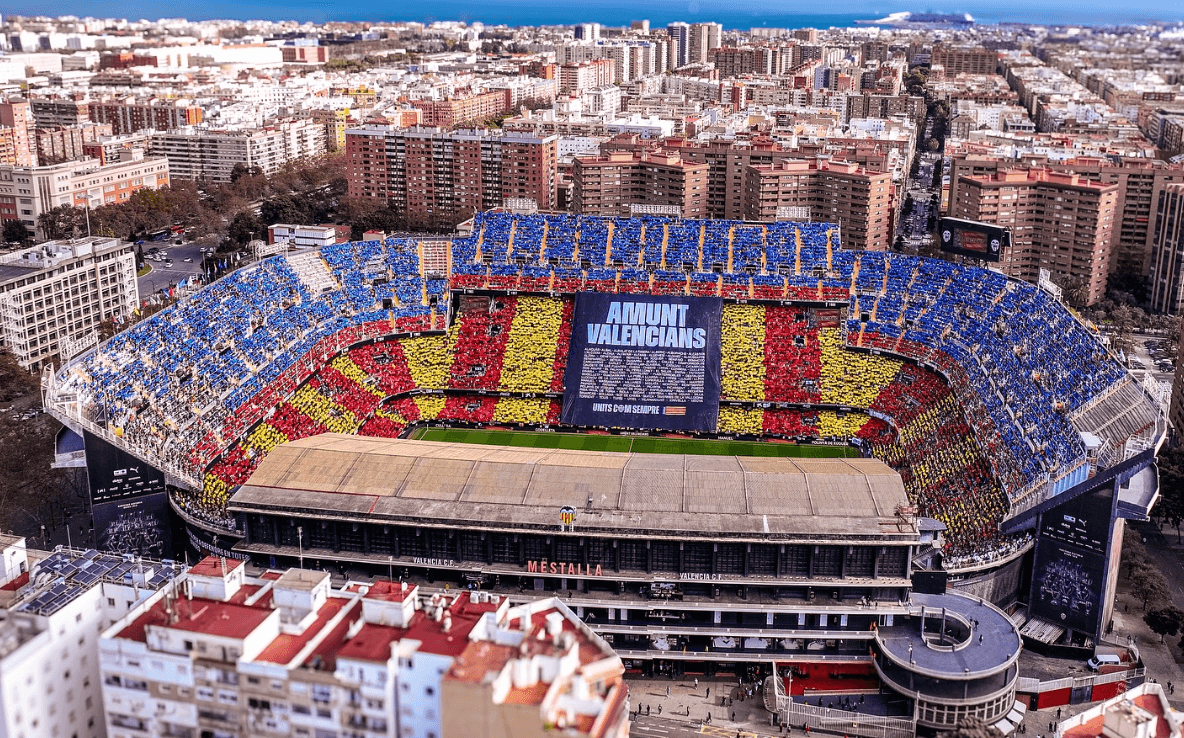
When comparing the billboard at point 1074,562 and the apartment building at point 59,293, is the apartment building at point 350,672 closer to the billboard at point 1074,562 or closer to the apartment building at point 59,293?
the billboard at point 1074,562

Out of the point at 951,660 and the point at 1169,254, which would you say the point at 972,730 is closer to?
the point at 951,660

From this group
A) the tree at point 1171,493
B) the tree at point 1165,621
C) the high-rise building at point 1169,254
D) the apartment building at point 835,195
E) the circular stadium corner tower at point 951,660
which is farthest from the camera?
the apartment building at point 835,195

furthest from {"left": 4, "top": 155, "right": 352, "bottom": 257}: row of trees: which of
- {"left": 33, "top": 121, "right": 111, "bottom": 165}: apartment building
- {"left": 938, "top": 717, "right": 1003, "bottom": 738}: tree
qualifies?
{"left": 938, "top": 717, "right": 1003, "bottom": 738}: tree

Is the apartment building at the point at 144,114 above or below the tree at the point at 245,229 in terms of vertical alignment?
above

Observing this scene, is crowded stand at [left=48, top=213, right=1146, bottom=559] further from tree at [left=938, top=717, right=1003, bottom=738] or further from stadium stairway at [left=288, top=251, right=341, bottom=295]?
tree at [left=938, top=717, right=1003, bottom=738]

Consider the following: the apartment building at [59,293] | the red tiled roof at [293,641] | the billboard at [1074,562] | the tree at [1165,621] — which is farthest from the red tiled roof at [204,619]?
the apartment building at [59,293]

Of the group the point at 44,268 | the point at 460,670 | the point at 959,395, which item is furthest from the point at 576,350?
the point at 460,670

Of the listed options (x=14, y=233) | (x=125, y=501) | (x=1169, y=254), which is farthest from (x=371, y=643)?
(x=14, y=233)
